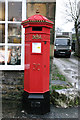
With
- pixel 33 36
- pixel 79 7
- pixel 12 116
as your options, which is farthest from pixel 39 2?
pixel 79 7

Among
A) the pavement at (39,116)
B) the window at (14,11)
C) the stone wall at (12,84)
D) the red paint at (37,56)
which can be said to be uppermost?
the window at (14,11)

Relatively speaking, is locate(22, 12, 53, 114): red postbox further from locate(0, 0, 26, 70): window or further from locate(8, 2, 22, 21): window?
locate(8, 2, 22, 21): window

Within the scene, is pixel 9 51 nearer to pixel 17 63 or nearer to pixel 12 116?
pixel 17 63

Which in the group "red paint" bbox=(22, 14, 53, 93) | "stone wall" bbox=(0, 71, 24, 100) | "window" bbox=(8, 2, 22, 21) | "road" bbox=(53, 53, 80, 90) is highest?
"window" bbox=(8, 2, 22, 21)

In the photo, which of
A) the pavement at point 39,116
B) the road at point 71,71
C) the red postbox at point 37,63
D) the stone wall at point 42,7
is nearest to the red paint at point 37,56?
the red postbox at point 37,63

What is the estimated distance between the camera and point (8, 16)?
14.6 ft

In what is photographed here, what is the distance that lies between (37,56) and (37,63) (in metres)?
0.15

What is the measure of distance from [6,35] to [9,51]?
43cm

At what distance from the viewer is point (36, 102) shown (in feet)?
12.1

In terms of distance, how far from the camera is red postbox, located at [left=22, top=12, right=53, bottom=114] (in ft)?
11.5

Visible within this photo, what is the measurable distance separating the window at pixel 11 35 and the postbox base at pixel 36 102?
0.94 metres

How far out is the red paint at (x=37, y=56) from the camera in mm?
3482

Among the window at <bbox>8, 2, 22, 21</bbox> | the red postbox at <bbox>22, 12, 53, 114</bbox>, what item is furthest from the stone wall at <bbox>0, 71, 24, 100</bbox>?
the window at <bbox>8, 2, 22, 21</bbox>

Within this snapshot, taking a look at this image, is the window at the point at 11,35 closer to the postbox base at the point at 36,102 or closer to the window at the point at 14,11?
the window at the point at 14,11
